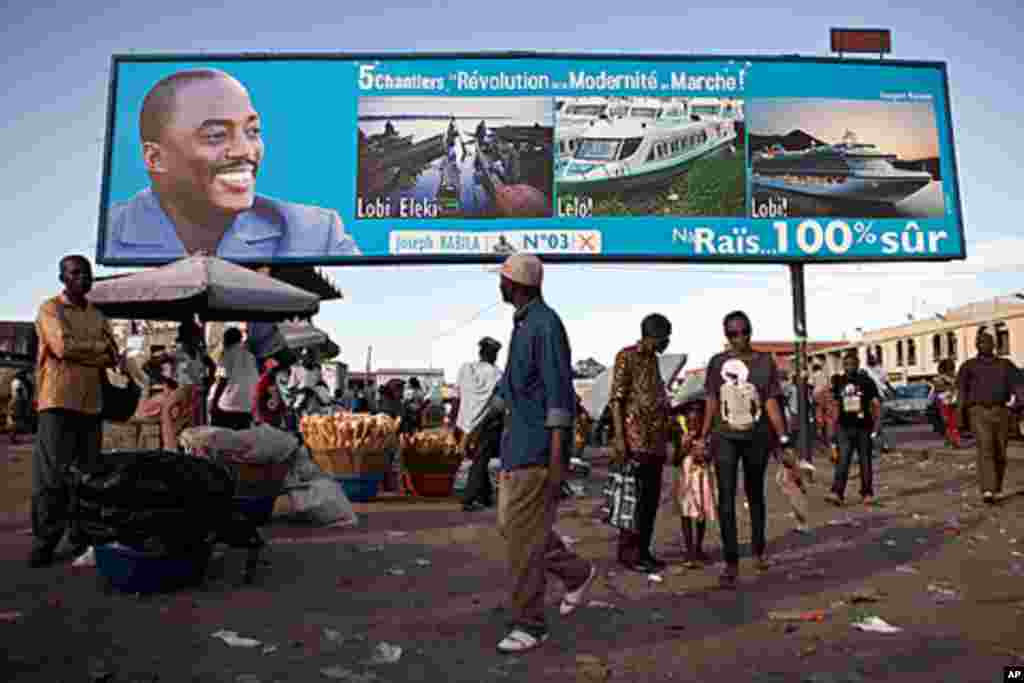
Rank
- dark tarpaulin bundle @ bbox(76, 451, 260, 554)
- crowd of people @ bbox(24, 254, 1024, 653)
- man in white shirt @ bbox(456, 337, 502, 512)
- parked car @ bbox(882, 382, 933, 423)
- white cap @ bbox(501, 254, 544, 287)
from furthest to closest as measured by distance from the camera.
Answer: parked car @ bbox(882, 382, 933, 423) → man in white shirt @ bbox(456, 337, 502, 512) → dark tarpaulin bundle @ bbox(76, 451, 260, 554) → white cap @ bbox(501, 254, 544, 287) → crowd of people @ bbox(24, 254, 1024, 653)

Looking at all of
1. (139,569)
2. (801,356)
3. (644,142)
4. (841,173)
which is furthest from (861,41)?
(139,569)

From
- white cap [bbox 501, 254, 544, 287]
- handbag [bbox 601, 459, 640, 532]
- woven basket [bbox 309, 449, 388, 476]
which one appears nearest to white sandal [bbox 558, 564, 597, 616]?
handbag [bbox 601, 459, 640, 532]

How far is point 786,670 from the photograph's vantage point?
3.54m

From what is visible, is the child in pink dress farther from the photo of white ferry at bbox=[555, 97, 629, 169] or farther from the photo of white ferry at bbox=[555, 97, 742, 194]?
the photo of white ferry at bbox=[555, 97, 629, 169]

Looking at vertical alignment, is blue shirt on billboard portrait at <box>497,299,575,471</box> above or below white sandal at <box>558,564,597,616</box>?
above

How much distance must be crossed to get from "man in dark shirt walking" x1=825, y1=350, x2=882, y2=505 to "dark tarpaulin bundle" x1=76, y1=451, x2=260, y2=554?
6.76 m

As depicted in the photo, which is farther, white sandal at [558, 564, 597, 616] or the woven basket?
the woven basket

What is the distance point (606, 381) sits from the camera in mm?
16203

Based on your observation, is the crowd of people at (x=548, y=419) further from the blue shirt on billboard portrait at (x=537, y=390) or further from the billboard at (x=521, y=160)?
the billboard at (x=521, y=160)

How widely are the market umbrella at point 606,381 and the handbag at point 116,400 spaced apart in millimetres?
10523

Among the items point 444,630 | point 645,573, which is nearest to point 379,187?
point 645,573

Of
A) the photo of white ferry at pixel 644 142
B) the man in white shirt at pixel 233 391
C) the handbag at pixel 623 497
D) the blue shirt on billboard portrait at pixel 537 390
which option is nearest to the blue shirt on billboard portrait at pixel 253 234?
the photo of white ferry at pixel 644 142

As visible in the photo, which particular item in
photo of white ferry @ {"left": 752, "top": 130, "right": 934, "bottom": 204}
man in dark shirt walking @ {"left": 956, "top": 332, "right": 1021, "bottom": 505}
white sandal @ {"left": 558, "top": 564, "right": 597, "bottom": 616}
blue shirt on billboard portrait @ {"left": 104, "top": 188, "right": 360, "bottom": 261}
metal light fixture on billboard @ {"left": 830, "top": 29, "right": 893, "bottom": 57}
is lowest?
white sandal @ {"left": 558, "top": 564, "right": 597, "bottom": 616}

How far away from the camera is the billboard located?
493 inches
